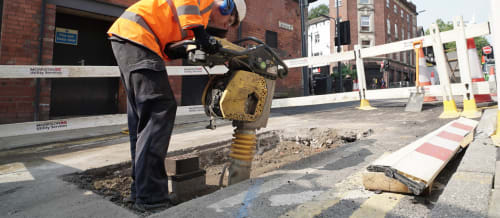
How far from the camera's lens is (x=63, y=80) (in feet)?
22.6

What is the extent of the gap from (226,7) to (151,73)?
909 millimetres

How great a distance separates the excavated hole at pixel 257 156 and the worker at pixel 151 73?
23 cm

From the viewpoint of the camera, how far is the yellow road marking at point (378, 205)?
1270 millimetres

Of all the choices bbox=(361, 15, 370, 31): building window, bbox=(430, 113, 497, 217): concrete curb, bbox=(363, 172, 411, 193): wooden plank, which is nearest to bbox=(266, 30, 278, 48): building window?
bbox=(430, 113, 497, 217): concrete curb

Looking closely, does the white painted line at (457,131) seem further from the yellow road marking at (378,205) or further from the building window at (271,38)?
the building window at (271,38)

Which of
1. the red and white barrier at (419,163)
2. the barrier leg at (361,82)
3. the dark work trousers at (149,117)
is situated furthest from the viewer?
the barrier leg at (361,82)

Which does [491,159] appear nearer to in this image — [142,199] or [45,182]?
[142,199]

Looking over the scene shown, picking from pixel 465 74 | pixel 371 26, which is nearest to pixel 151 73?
pixel 465 74

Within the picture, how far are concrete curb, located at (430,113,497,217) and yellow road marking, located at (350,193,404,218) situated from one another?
20cm

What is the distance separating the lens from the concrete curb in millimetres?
1154

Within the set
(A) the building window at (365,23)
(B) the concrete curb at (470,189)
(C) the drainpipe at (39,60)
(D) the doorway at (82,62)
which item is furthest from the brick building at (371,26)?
(B) the concrete curb at (470,189)

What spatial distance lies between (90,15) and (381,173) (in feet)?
26.4

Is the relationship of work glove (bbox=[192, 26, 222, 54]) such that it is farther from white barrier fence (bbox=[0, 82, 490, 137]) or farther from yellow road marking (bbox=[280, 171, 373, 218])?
white barrier fence (bbox=[0, 82, 490, 137])

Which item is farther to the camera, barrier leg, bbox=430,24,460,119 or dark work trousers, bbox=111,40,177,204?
barrier leg, bbox=430,24,460,119
